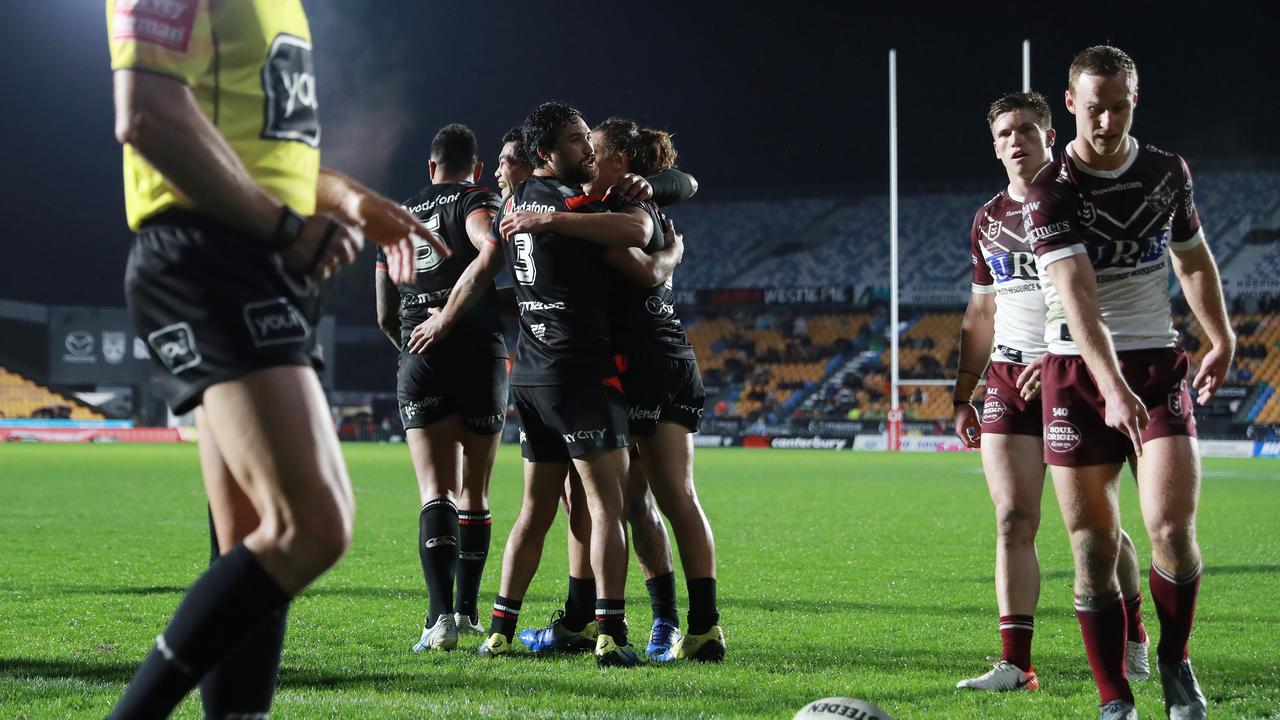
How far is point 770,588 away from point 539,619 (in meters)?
1.74

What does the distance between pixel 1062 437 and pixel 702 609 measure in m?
1.73

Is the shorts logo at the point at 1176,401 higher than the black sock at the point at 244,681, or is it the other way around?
the shorts logo at the point at 1176,401

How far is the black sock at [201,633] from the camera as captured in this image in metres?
2.22

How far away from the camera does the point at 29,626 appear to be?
5.61 meters

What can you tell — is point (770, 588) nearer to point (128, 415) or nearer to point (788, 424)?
point (788, 424)

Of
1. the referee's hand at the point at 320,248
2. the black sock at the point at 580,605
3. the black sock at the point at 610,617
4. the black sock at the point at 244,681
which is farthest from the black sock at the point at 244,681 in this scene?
the black sock at the point at 580,605

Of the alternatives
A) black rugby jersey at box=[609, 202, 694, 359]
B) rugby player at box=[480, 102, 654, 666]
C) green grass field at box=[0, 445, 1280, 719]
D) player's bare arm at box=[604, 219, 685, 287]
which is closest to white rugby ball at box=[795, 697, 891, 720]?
green grass field at box=[0, 445, 1280, 719]

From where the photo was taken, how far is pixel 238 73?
8.15ft

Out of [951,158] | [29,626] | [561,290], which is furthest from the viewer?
[951,158]

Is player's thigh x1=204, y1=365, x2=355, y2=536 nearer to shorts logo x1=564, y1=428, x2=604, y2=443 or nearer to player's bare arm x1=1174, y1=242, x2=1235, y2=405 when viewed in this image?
shorts logo x1=564, y1=428, x2=604, y2=443

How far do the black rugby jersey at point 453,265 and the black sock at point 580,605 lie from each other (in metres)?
1.14

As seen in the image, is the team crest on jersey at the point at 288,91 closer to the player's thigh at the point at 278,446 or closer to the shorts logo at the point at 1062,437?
the player's thigh at the point at 278,446

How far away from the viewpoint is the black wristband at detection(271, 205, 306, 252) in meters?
2.35

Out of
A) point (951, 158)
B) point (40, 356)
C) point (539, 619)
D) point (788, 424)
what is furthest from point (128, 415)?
point (539, 619)
